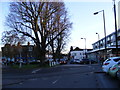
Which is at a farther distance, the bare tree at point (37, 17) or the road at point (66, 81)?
the bare tree at point (37, 17)

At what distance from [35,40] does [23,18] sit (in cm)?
516

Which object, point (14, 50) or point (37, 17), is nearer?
point (37, 17)

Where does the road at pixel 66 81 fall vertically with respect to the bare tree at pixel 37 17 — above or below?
below

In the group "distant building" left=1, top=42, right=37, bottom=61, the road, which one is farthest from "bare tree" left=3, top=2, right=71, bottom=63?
the road

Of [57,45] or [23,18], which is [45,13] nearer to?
[23,18]

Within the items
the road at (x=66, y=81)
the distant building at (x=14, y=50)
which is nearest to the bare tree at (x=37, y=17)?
the distant building at (x=14, y=50)

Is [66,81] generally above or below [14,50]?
below

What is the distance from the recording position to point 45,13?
127 ft

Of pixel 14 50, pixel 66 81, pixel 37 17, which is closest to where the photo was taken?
pixel 66 81

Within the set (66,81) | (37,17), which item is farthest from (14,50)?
(66,81)

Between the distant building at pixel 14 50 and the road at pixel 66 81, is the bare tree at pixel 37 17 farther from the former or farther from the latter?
the road at pixel 66 81

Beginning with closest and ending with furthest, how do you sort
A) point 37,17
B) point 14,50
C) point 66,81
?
point 66,81 → point 37,17 → point 14,50

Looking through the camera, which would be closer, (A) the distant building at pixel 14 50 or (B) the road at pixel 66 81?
(B) the road at pixel 66 81

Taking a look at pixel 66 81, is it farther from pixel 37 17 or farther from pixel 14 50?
pixel 14 50
